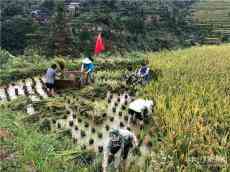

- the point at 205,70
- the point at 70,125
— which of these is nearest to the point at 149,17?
the point at 205,70

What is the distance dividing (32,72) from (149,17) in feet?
70.7

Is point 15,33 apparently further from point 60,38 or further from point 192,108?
point 192,108

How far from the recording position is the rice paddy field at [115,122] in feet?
22.9

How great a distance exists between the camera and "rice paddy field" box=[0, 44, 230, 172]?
6.99 meters

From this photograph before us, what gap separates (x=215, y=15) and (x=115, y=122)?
29620 millimetres

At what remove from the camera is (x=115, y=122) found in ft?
31.3

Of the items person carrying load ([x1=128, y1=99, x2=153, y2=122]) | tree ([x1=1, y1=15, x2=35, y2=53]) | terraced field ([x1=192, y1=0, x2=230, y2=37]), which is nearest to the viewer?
person carrying load ([x1=128, y1=99, x2=153, y2=122])

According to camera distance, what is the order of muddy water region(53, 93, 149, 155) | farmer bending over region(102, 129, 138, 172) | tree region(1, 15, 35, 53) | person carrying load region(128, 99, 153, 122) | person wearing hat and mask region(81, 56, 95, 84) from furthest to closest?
tree region(1, 15, 35, 53), person wearing hat and mask region(81, 56, 95, 84), person carrying load region(128, 99, 153, 122), muddy water region(53, 93, 149, 155), farmer bending over region(102, 129, 138, 172)

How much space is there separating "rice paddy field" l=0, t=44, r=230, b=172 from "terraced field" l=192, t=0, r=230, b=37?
18.8 m

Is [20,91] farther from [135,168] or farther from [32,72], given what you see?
[135,168]

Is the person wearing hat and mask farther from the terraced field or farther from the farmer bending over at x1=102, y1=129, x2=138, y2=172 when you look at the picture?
the terraced field

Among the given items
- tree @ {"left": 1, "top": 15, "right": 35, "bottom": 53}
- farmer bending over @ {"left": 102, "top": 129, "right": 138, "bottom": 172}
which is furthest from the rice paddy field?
tree @ {"left": 1, "top": 15, "right": 35, "bottom": 53}

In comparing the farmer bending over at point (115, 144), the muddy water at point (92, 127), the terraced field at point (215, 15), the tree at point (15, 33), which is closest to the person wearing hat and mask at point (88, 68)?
the muddy water at point (92, 127)

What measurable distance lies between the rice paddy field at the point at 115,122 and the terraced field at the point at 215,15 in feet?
61.5
